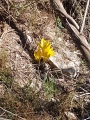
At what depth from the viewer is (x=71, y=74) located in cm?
256

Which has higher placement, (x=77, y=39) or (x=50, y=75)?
(x=77, y=39)

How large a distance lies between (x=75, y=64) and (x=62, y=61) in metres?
0.11

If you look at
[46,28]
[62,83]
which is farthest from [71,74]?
[46,28]

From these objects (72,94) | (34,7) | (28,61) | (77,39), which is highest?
(34,7)

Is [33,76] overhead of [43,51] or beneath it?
beneath

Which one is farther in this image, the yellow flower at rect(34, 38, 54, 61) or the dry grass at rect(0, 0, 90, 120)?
the yellow flower at rect(34, 38, 54, 61)

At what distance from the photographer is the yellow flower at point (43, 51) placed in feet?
7.90

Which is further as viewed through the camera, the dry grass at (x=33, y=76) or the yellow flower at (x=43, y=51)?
the yellow flower at (x=43, y=51)

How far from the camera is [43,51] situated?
7.99ft

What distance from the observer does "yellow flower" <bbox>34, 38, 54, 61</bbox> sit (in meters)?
2.41

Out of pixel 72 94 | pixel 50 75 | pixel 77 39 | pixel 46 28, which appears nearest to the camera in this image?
pixel 77 39

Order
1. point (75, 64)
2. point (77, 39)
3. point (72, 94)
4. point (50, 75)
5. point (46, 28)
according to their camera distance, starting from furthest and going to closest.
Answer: point (46, 28)
point (75, 64)
point (50, 75)
point (72, 94)
point (77, 39)

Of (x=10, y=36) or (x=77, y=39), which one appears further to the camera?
(x=10, y=36)

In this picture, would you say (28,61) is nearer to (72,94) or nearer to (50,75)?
(50,75)
